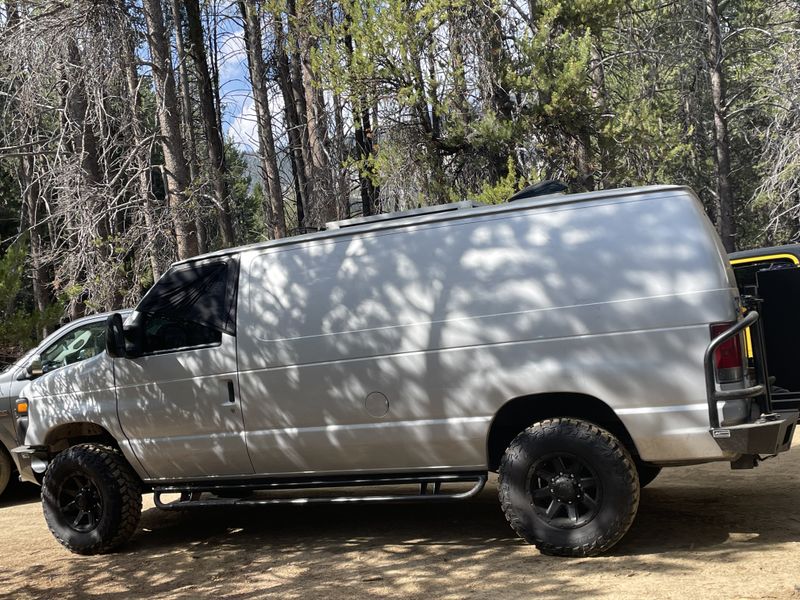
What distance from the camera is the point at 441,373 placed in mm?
6066

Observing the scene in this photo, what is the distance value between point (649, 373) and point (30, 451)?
512cm

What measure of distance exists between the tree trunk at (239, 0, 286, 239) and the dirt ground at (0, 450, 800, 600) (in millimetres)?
8437

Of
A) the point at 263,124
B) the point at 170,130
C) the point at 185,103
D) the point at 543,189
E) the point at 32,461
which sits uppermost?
the point at 185,103

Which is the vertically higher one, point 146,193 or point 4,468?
point 146,193

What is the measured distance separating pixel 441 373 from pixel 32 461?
3.81 m

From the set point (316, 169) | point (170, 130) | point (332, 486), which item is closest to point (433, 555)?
point (332, 486)

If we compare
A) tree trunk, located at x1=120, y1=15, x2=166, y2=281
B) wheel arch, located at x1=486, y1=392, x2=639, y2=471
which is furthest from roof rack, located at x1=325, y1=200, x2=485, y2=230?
tree trunk, located at x1=120, y1=15, x2=166, y2=281

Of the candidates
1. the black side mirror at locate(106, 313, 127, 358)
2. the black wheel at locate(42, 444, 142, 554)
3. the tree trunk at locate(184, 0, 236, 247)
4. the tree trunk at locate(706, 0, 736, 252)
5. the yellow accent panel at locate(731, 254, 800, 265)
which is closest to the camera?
the black side mirror at locate(106, 313, 127, 358)

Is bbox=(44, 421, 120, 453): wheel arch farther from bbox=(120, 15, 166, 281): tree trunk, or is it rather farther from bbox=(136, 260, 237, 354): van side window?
bbox=(120, 15, 166, 281): tree trunk

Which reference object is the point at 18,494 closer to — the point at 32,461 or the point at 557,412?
the point at 32,461

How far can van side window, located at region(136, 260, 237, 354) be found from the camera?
22.6 ft

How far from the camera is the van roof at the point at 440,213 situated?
5867 millimetres

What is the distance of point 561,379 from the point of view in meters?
5.74

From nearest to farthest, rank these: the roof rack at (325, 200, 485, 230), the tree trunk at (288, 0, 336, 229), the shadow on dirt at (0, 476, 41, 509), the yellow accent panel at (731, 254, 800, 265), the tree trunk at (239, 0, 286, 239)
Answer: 1. the roof rack at (325, 200, 485, 230)
2. the yellow accent panel at (731, 254, 800, 265)
3. the shadow on dirt at (0, 476, 41, 509)
4. the tree trunk at (288, 0, 336, 229)
5. the tree trunk at (239, 0, 286, 239)
